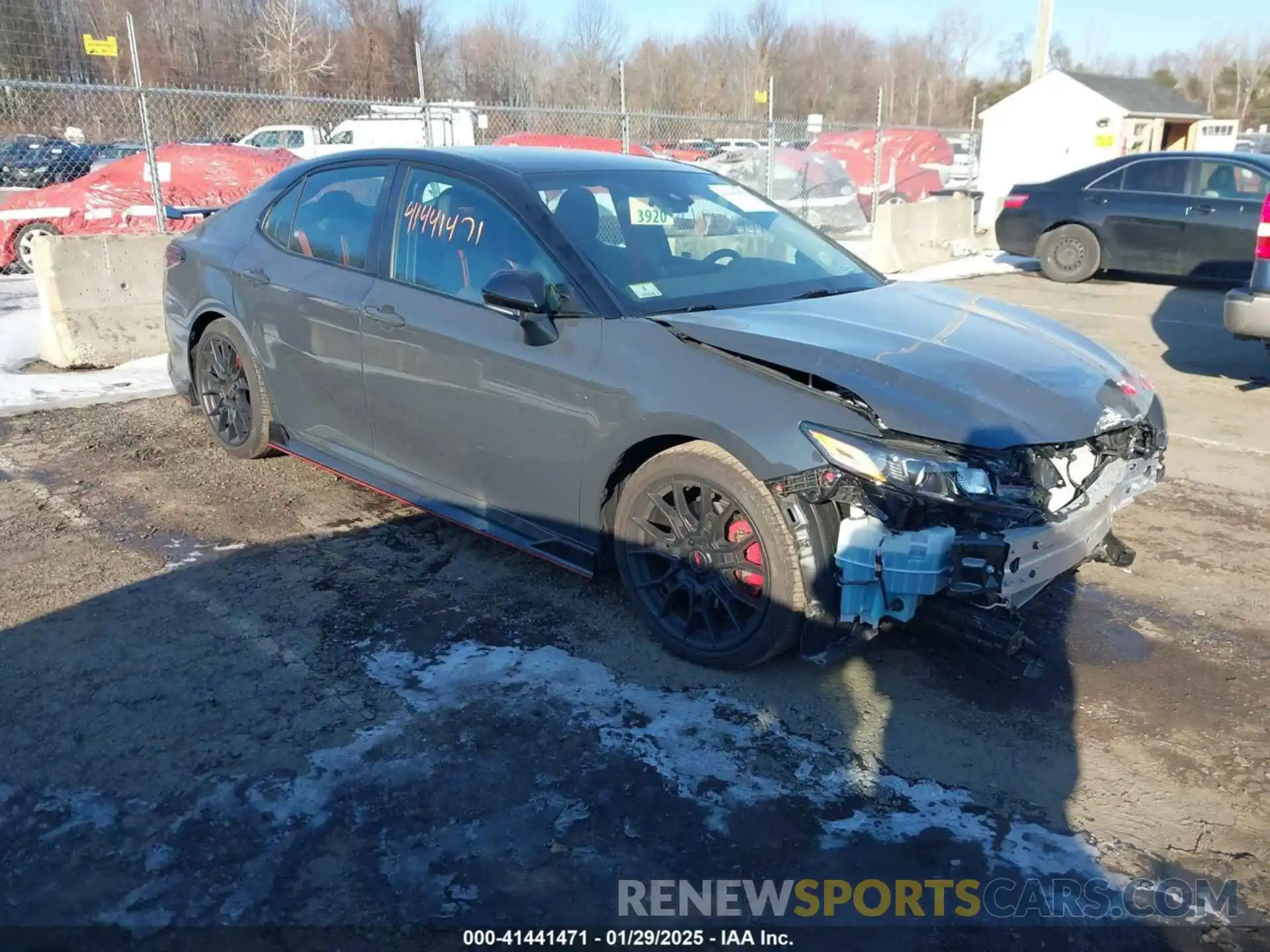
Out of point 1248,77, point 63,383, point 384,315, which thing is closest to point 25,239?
point 63,383

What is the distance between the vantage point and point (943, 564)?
3008 mm

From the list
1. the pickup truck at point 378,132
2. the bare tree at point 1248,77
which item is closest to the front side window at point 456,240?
the pickup truck at point 378,132

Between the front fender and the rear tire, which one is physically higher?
the front fender

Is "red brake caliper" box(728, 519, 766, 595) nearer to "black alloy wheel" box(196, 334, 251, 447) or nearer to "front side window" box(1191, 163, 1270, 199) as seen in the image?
"black alloy wheel" box(196, 334, 251, 447)

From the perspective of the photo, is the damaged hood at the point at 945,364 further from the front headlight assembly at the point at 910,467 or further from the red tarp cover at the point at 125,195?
the red tarp cover at the point at 125,195

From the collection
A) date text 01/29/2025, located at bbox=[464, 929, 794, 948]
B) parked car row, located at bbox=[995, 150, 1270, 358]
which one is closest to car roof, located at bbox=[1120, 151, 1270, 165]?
parked car row, located at bbox=[995, 150, 1270, 358]

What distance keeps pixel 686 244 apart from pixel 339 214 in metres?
1.68

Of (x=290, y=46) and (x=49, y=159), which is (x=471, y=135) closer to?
(x=49, y=159)

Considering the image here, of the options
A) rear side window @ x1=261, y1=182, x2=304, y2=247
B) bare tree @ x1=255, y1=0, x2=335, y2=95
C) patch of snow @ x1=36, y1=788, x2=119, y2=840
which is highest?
bare tree @ x1=255, y1=0, x2=335, y2=95

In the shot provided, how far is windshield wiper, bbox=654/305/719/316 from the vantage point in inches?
146

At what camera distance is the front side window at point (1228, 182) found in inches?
458

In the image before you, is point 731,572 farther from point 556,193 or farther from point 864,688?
point 556,193

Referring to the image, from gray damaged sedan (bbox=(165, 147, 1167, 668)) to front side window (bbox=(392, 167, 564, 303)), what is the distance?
1cm

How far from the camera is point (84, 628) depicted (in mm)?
3848
